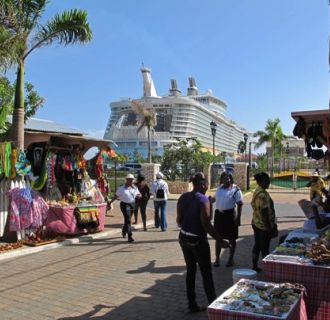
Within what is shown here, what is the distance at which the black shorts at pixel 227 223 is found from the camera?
788cm

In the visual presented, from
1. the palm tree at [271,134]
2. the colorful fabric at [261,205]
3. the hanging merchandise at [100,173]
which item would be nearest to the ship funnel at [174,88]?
the palm tree at [271,134]

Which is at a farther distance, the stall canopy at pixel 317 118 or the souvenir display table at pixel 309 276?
the stall canopy at pixel 317 118

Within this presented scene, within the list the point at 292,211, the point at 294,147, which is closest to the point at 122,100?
the point at 294,147

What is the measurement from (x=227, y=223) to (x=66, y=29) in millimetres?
7023

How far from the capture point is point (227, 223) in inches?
310

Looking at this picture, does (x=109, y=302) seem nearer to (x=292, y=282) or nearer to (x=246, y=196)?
(x=292, y=282)

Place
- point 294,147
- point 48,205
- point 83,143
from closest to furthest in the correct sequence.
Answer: point 48,205 < point 83,143 < point 294,147

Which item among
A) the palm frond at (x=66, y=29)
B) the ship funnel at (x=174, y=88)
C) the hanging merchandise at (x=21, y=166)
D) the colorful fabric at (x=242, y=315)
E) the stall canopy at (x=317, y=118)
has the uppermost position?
the ship funnel at (x=174, y=88)

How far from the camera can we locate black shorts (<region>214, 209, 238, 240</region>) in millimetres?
7879

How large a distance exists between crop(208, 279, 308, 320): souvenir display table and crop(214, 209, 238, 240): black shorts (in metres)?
3.51

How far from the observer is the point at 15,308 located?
19.0ft

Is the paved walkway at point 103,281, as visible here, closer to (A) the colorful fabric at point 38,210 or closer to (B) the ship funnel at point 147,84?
(A) the colorful fabric at point 38,210

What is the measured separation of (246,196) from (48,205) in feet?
58.4

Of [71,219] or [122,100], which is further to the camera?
[122,100]
